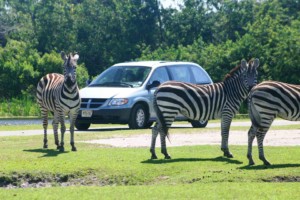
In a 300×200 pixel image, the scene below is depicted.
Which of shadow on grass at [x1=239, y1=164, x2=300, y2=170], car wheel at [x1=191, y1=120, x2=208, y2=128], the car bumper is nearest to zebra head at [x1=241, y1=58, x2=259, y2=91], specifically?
shadow on grass at [x1=239, y1=164, x2=300, y2=170]

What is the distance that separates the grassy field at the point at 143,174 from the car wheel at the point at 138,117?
6.62 m

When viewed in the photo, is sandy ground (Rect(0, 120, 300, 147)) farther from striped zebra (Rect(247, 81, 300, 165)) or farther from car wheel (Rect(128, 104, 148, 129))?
striped zebra (Rect(247, 81, 300, 165))

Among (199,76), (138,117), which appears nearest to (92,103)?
(138,117)

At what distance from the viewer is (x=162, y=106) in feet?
59.7

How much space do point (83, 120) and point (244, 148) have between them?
7566 mm

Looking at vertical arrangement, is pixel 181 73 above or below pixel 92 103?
above

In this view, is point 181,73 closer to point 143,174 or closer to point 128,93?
point 128,93

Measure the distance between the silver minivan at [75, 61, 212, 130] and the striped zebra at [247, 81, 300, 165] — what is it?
30.5 feet

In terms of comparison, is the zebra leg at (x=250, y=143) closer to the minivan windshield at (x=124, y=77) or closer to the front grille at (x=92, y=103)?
the front grille at (x=92, y=103)

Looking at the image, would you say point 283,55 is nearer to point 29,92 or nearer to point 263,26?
point 263,26

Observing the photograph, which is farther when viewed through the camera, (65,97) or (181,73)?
(181,73)

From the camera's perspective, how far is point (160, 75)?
89.3 ft

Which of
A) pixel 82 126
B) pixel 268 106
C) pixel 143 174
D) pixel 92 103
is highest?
pixel 268 106

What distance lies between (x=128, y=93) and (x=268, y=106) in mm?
9864
